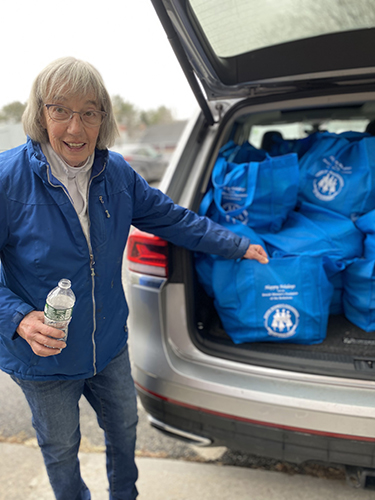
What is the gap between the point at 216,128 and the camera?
2.23m

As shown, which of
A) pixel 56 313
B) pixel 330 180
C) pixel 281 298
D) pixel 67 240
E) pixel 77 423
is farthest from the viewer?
pixel 330 180

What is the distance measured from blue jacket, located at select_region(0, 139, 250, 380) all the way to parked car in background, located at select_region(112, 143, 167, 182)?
13.9 meters

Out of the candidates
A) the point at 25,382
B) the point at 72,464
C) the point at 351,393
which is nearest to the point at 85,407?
the point at 72,464

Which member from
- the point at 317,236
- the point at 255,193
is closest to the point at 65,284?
the point at 255,193

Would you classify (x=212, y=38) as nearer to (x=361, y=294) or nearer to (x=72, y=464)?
(x=361, y=294)

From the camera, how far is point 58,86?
132 centimetres

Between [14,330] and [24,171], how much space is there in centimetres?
49

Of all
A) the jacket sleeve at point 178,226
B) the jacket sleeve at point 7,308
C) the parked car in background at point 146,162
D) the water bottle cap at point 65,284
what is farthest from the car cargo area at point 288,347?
the parked car in background at point 146,162

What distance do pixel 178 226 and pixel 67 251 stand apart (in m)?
0.49

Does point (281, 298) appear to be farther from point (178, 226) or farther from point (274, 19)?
point (274, 19)

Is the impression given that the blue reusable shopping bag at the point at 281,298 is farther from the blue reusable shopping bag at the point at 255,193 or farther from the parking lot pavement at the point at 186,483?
the parking lot pavement at the point at 186,483

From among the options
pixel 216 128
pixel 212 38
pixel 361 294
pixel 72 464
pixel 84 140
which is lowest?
pixel 72 464

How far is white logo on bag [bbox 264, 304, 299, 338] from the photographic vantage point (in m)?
1.76

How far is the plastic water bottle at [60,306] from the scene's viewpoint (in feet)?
4.08
